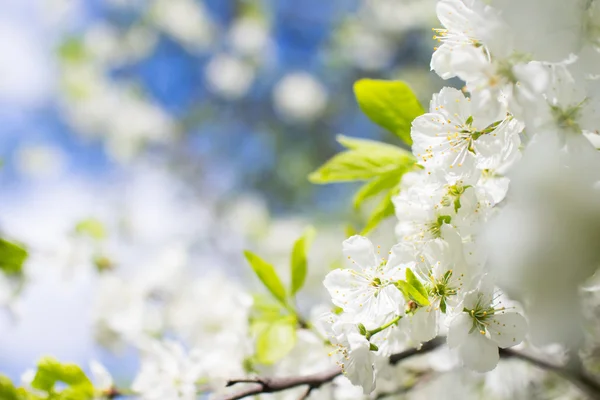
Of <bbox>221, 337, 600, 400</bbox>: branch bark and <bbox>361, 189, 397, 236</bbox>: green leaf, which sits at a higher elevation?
<bbox>361, 189, 397, 236</bbox>: green leaf

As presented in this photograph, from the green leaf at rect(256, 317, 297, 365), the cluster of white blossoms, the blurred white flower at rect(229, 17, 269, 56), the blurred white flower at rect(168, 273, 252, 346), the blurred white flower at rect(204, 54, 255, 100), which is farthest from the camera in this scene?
the blurred white flower at rect(204, 54, 255, 100)

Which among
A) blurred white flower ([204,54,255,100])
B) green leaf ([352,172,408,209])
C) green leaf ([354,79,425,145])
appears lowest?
green leaf ([352,172,408,209])

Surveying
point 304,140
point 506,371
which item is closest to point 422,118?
point 506,371

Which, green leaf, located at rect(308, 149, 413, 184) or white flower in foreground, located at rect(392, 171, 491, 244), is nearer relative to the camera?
white flower in foreground, located at rect(392, 171, 491, 244)

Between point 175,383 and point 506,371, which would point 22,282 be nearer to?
point 175,383

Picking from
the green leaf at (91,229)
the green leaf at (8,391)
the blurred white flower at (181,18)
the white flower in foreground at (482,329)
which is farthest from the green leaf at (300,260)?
the blurred white flower at (181,18)

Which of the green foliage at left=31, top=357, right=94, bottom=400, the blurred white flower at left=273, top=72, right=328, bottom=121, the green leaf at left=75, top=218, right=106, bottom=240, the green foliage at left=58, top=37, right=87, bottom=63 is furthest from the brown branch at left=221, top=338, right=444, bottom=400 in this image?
the green foliage at left=58, top=37, right=87, bottom=63

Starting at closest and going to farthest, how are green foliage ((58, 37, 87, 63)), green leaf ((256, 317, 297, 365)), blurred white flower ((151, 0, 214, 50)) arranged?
green leaf ((256, 317, 297, 365)), green foliage ((58, 37, 87, 63)), blurred white flower ((151, 0, 214, 50))

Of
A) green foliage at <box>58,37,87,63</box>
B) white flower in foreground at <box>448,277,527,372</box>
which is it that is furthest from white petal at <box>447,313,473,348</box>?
green foliage at <box>58,37,87,63</box>

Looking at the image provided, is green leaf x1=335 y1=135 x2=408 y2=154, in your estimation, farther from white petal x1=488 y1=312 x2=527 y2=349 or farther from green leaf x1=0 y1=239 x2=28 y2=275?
green leaf x1=0 y1=239 x2=28 y2=275

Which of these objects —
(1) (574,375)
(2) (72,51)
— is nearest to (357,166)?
(1) (574,375)

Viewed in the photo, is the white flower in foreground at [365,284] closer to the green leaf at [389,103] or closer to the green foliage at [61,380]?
the green leaf at [389,103]
